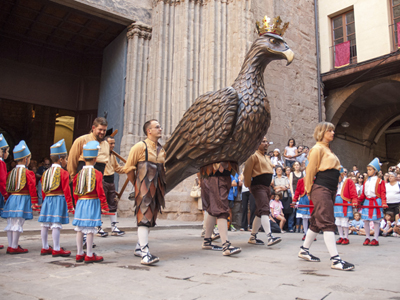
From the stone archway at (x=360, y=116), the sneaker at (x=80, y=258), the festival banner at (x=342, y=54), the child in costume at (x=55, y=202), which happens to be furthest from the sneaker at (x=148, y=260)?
the stone archway at (x=360, y=116)

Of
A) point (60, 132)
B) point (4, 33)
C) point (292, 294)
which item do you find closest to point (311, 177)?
point (292, 294)

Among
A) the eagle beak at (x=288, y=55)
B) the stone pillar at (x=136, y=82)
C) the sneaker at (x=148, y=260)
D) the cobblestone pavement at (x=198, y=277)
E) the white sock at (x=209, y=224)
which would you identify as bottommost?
the cobblestone pavement at (x=198, y=277)

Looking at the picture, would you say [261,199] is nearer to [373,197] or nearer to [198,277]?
[198,277]

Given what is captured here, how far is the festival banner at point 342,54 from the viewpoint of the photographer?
1277 cm

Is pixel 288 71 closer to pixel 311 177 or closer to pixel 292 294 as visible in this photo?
pixel 311 177

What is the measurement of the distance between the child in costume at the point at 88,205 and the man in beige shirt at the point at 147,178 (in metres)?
0.38

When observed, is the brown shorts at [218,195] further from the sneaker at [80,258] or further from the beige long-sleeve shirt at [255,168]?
the sneaker at [80,258]

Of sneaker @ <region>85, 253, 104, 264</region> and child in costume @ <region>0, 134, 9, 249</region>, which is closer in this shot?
sneaker @ <region>85, 253, 104, 264</region>

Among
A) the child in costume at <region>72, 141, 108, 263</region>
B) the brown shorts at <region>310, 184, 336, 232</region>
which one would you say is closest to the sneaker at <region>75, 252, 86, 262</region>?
the child in costume at <region>72, 141, 108, 263</region>

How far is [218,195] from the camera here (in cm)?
404

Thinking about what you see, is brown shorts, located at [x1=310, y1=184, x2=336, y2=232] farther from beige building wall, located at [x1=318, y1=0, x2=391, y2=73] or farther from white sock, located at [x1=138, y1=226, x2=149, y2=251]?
beige building wall, located at [x1=318, y1=0, x2=391, y2=73]

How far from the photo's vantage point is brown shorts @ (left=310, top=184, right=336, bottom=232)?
335cm

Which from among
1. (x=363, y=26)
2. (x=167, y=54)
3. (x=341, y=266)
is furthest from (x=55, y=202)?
(x=363, y=26)

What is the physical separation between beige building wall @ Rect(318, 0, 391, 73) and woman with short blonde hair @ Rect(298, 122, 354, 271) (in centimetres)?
1005
